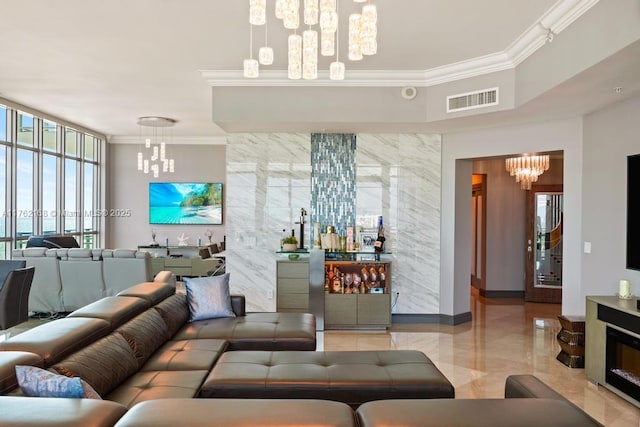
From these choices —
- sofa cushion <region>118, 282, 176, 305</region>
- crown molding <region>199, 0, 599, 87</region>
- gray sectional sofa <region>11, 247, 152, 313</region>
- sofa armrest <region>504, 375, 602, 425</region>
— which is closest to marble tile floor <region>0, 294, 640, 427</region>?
gray sectional sofa <region>11, 247, 152, 313</region>

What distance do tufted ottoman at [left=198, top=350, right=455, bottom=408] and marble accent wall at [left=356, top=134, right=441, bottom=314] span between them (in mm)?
3479

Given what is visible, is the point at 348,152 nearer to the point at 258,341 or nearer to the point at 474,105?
the point at 474,105

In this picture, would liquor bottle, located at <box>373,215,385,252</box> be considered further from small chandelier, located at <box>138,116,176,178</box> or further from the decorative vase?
small chandelier, located at <box>138,116,176,178</box>

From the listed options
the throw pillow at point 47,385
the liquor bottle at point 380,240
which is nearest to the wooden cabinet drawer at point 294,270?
the liquor bottle at point 380,240

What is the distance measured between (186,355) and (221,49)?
10.4ft

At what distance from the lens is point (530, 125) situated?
565 centimetres

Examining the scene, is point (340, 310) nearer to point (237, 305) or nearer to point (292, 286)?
point (292, 286)

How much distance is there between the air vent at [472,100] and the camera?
5.08 meters

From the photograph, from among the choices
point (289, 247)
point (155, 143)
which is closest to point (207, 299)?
point (289, 247)

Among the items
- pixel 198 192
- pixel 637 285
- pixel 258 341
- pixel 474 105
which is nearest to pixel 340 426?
pixel 258 341

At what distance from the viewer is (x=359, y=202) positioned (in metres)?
6.57

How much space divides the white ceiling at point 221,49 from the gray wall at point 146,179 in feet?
12.5

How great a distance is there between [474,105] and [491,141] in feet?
3.20

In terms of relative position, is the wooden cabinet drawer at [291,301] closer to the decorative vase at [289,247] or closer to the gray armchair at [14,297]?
the decorative vase at [289,247]
